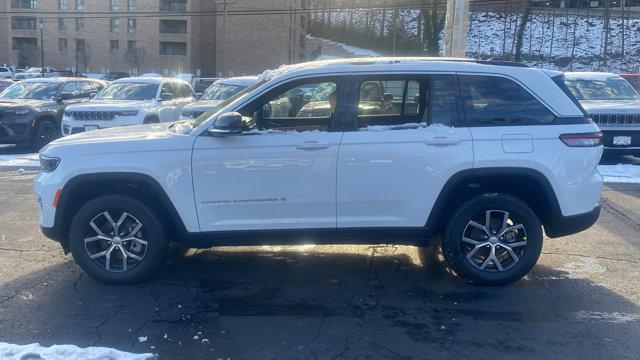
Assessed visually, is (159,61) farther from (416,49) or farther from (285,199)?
(285,199)

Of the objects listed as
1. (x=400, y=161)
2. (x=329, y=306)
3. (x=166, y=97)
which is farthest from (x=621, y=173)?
(x=166, y=97)

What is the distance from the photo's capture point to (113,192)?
17.0ft

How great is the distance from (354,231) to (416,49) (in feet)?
210

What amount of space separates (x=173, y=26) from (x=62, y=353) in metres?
59.9

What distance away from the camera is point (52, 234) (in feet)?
16.9

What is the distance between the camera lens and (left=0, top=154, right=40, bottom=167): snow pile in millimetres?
12258

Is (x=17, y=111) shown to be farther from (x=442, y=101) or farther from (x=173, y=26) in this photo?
(x=173, y=26)

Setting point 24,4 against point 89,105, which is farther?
point 24,4

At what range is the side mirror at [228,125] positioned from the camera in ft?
15.8

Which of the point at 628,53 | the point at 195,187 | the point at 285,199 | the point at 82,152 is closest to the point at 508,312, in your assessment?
the point at 285,199

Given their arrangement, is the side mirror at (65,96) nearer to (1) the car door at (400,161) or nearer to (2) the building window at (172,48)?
(1) the car door at (400,161)

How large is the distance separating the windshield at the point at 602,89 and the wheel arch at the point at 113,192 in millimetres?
10313

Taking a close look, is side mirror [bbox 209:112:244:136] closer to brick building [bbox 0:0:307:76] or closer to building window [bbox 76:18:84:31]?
brick building [bbox 0:0:307:76]

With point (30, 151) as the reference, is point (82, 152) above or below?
above
